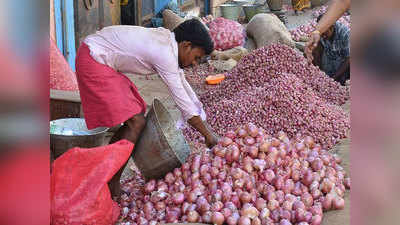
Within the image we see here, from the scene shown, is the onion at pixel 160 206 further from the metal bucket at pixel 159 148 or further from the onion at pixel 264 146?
the onion at pixel 264 146

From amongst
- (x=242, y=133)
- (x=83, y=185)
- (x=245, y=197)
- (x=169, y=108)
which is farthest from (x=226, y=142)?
(x=169, y=108)

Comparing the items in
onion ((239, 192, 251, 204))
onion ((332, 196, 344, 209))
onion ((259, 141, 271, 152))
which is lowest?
onion ((332, 196, 344, 209))

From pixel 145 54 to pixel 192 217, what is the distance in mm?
1005

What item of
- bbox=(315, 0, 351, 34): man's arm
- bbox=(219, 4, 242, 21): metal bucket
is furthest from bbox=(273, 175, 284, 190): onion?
bbox=(219, 4, 242, 21): metal bucket

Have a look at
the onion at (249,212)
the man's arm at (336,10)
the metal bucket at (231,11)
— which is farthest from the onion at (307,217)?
the metal bucket at (231,11)

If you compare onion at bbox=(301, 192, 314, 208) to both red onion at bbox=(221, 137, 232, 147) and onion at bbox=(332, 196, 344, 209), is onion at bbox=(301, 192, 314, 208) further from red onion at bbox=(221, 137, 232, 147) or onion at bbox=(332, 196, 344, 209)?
red onion at bbox=(221, 137, 232, 147)

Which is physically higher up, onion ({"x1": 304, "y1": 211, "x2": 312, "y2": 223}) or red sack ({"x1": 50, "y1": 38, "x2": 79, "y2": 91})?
red sack ({"x1": 50, "y1": 38, "x2": 79, "y2": 91})

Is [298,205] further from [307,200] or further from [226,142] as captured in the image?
[226,142]

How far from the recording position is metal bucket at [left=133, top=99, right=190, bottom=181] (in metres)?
2.86

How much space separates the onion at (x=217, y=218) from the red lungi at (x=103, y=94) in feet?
2.88

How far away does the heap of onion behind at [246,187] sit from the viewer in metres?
2.42

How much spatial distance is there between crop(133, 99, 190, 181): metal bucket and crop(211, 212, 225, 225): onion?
1.94ft
